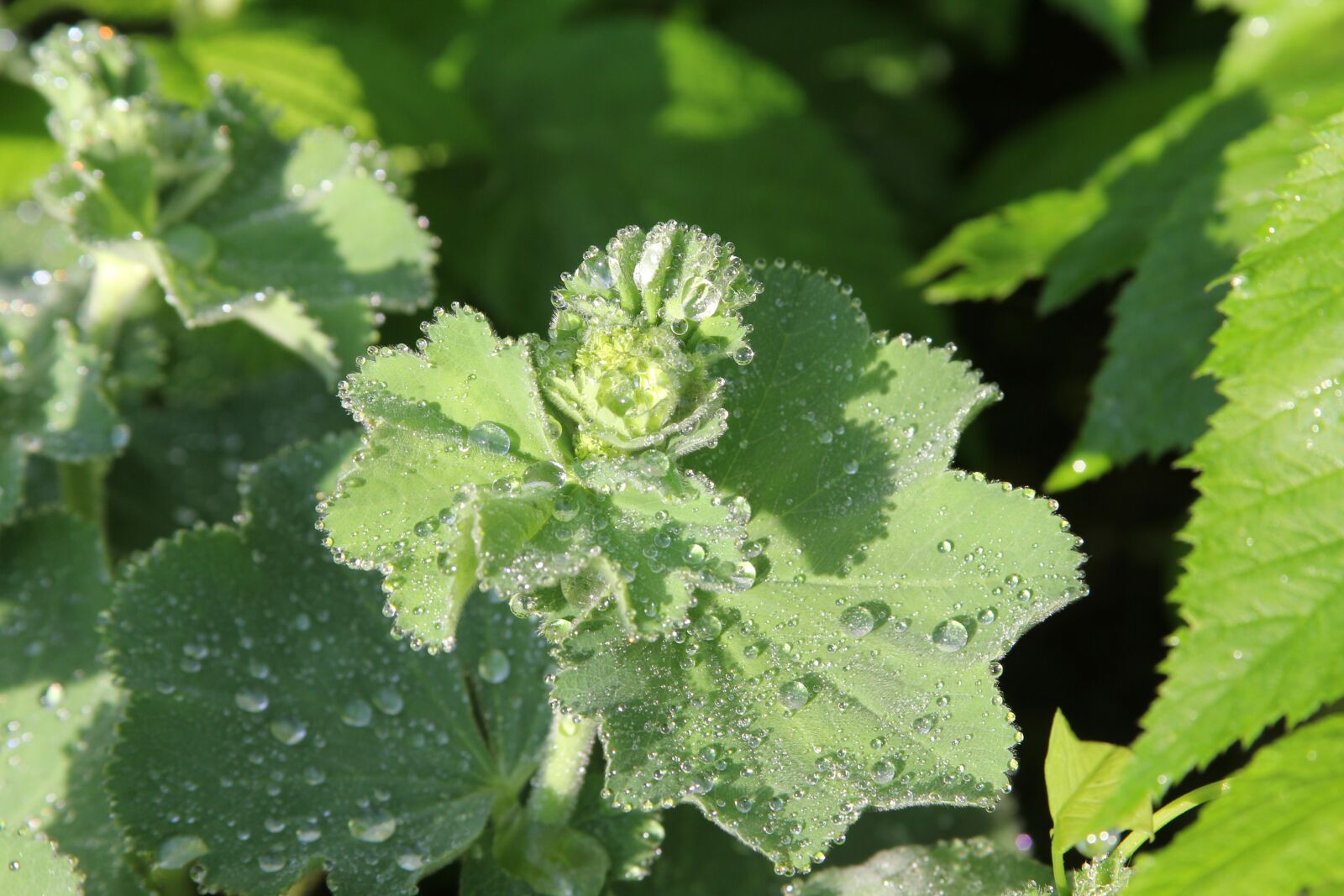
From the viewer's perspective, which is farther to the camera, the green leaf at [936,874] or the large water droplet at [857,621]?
the green leaf at [936,874]

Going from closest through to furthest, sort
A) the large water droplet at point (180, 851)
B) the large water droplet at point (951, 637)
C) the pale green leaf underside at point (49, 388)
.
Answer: the large water droplet at point (951, 637) < the large water droplet at point (180, 851) < the pale green leaf underside at point (49, 388)

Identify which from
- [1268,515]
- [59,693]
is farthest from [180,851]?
[1268,515]

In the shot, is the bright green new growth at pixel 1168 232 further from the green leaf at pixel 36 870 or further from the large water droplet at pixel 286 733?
the green leaf at pixel 36 870

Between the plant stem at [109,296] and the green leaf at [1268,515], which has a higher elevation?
the green leaf at [1268,515]

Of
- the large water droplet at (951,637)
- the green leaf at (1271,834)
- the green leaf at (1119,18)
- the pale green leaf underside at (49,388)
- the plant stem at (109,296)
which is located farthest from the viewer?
the green leaf at (1119,18)

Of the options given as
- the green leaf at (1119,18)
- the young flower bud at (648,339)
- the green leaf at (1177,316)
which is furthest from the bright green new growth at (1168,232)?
the young flower bud at (648,339)
